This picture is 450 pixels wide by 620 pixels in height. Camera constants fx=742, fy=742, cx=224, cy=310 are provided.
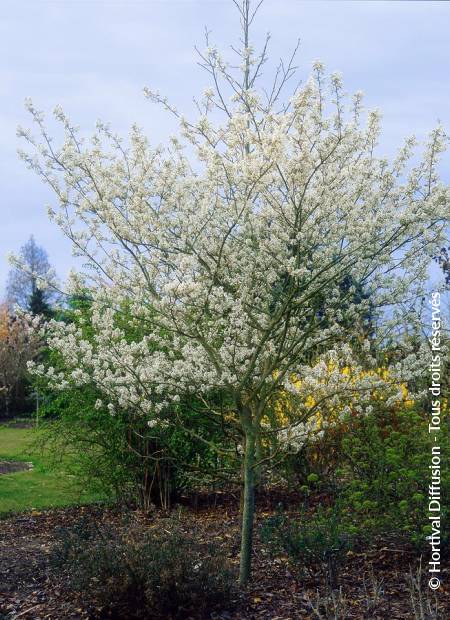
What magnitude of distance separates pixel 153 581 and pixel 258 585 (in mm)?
960

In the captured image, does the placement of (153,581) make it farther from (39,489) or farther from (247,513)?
(39,489)

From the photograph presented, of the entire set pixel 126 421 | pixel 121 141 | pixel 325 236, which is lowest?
pixel 126 421

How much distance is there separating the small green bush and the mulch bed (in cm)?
13

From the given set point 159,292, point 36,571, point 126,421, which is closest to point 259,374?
point 159,292

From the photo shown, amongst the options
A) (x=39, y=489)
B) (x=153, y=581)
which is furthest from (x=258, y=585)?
(x=39, y=489)

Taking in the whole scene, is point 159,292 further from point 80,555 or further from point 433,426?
point 433,426

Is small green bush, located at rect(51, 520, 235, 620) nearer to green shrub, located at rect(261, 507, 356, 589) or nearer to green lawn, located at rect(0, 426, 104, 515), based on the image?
green shrub, located at rect(261, 507, 356, 589)

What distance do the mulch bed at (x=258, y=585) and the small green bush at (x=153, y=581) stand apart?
128mm

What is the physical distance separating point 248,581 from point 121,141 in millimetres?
3222

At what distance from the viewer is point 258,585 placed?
16.5 ft

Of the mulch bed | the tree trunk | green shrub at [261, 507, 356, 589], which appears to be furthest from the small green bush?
green shrub at [261, 507, 356, 589]

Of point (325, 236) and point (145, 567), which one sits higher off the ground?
point (325, 236)

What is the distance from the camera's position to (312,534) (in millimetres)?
5113

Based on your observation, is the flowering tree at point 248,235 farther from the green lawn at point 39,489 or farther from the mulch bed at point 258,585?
the green lawn at point 39,489
